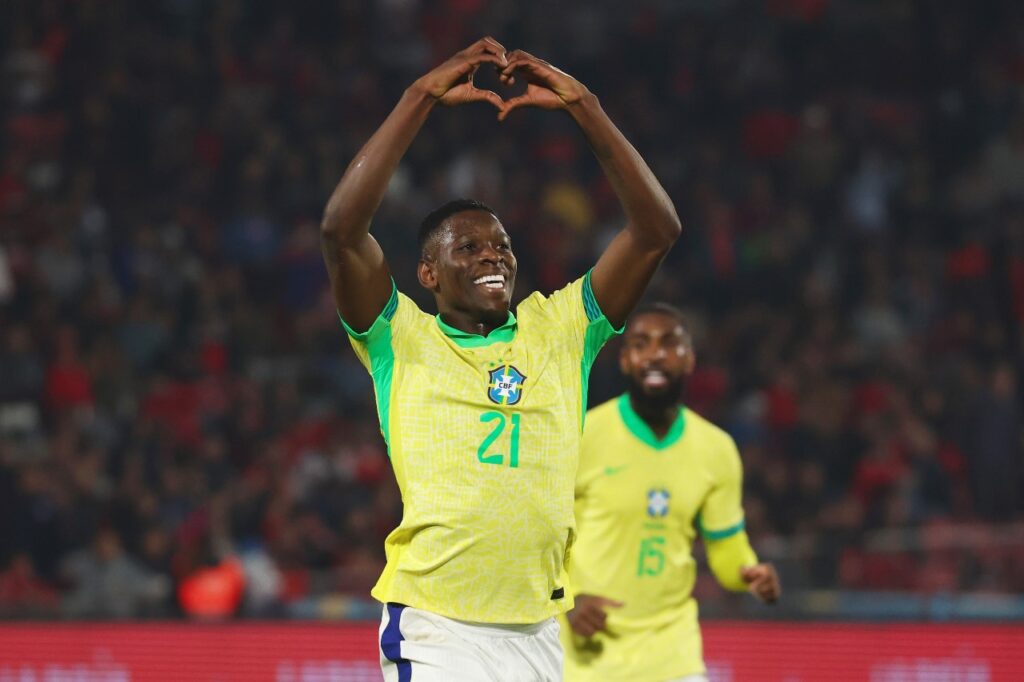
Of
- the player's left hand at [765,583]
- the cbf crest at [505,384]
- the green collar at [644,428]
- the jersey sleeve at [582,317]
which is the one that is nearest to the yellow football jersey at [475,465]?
the cbf crest at [505,384]

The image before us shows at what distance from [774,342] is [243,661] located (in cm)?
574

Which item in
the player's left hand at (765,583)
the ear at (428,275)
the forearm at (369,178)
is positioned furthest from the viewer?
the player's left hand at (765,583)

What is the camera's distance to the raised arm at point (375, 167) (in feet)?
13.8

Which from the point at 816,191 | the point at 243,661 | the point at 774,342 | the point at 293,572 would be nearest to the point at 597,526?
the point at 243,661

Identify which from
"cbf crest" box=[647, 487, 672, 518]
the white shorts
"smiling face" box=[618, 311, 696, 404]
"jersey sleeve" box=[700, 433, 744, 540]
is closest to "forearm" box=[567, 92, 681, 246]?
the white shorts

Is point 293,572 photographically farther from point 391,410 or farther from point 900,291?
point 391,410

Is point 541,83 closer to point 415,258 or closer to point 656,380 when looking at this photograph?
point 656,380

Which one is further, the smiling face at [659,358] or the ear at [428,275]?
the smiling face at [659,358]

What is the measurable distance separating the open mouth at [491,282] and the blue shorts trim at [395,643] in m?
0.90

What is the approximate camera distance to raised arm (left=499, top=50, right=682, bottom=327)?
4.31m

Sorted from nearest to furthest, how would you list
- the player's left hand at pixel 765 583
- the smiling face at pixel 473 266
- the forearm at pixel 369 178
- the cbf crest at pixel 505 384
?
the forearm at pixel 369 178 < the cbf crest at pixel 505 384 < the smiling face at pixel 473 266 < the player's left hand at pixel 765 583

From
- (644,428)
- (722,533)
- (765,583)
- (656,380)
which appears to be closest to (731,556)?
(722,533)

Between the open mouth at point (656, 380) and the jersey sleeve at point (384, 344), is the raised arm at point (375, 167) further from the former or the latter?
the open mouth at point (656, 380)

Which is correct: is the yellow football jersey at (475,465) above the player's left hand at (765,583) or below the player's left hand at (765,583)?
above
